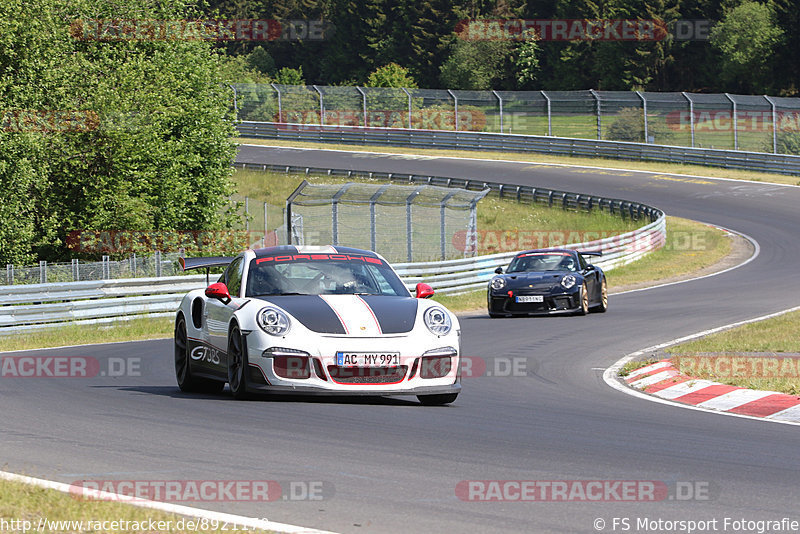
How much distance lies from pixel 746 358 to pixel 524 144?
4804 cm

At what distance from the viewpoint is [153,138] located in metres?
31.1

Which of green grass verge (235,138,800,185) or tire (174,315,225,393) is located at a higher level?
tire (174,315,225,393)

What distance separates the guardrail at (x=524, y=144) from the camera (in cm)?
5256

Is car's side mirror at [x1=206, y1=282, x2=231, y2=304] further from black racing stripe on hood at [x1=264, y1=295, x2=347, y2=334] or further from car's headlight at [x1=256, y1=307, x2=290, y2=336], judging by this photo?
car's headlight at [x1=256, y1=307, x2=290, y2=336]

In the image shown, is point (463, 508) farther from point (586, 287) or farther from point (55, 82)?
point (55, 82)

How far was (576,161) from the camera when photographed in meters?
56.7

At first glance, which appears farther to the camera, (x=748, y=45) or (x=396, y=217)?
(x=748, y=45)

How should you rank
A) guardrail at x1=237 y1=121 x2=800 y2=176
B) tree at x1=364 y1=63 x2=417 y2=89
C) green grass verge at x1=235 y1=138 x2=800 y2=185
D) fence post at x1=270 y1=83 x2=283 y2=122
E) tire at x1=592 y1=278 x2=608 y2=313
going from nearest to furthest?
tire at x1=592 y1=278 x2=608 y2=313 < green grass verge at x1=235 y1=138 x2=800 y2=185 < guardrail at x1=237 y1=121 x2=800 y2=176 < fence post at x1=270 y1=83 x2=283 y2=122 < tree at x1=364 y1=63 x2=417 y2=89

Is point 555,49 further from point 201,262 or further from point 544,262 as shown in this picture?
point 201,262

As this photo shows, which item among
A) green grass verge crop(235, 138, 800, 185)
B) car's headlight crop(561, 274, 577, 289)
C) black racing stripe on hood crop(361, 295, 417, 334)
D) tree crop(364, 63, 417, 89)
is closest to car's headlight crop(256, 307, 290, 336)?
black racing stripe on hood crop(361, 295, 417, 334)

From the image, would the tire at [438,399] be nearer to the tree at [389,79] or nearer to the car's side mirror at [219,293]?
the car's side mirror at [219,293]

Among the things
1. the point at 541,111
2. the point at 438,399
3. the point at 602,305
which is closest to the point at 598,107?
the point at 541,111

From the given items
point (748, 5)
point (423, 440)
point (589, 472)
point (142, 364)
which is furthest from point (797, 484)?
point (748, 5)

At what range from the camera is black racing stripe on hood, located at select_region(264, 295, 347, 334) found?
365 inches
